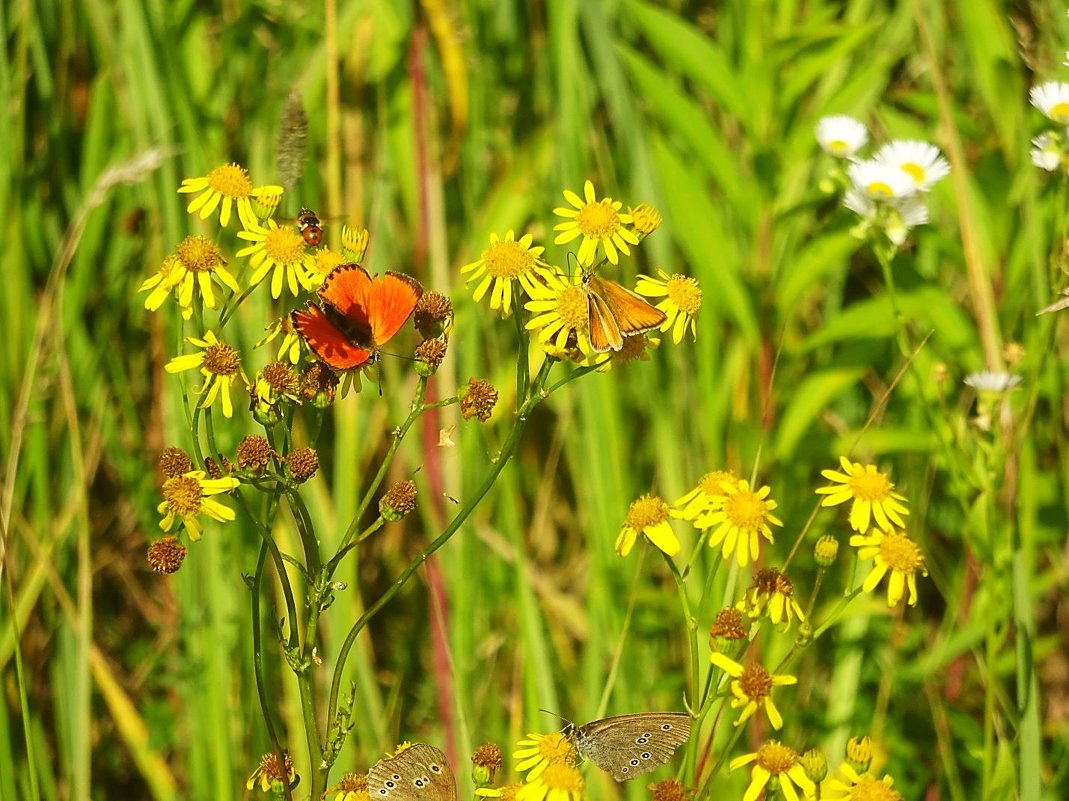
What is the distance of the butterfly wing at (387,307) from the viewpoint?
4.21 ft

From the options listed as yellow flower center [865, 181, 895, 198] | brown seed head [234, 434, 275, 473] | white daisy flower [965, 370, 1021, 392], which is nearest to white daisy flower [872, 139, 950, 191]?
yellow flower center [865, 181, 895, 198]

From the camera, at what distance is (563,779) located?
1.23m

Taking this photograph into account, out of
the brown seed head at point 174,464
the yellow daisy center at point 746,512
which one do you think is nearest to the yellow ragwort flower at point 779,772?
the yellow daisy center at point 746,512

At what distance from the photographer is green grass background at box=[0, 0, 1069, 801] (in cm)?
Answer: 228

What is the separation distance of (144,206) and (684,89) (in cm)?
130

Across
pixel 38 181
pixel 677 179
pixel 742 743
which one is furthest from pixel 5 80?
pixel 742 743

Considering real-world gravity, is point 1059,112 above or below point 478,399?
above

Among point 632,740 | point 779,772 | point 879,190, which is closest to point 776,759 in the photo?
point 779,772

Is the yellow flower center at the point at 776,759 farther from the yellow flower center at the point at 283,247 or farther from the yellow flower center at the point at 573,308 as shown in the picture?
the yellow flower center at the point at 283,247

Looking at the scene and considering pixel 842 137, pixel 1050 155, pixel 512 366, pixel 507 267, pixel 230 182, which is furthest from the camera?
pixel 512 366

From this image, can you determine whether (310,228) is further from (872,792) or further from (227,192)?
(872,792)

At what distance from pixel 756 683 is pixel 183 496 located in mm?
642

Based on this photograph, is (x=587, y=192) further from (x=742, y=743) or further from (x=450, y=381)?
(x=742, y=743)

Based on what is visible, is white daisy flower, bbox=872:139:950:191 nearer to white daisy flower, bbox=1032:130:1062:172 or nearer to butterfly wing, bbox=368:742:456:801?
white daisy flower, bbox=1032:130:1062:172
